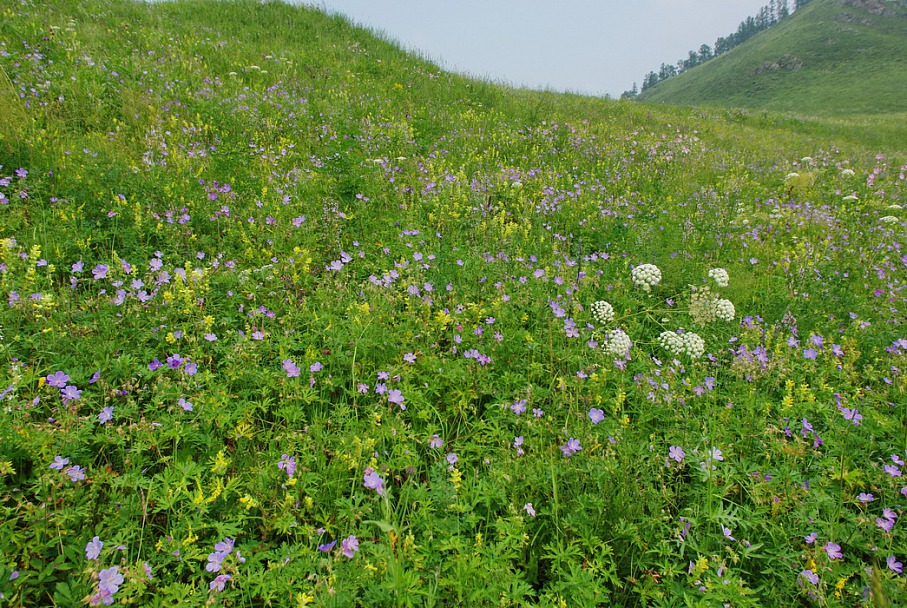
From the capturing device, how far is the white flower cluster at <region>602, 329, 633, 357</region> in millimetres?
3064

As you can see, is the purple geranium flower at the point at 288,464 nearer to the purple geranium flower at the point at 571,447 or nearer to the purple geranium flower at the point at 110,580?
the purple geranium flower at the point at 110,580

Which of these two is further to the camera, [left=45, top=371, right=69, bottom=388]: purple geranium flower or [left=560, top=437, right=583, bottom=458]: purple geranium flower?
[left=560, top=437, right=583, bottom=458]: purple geranium flower

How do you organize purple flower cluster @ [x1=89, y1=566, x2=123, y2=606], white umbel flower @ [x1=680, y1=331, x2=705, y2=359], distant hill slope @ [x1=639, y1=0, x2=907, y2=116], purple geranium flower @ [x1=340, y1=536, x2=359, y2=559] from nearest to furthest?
purple flower cluster @ [x1=89, y1=566, x2=123, y2=606], purple geranium flower @ [x1=340, y1=536, x2=359, y2=559], white umbel flower @ [x1=680, y1=331, x2=705, y2=359], distant hill slope @ [x1=639, y1=0, x2=907, y2=116]

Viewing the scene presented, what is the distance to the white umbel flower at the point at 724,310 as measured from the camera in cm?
369

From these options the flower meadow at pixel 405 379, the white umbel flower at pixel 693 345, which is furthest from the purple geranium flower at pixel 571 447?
the white umbel flower at pixel 693 345

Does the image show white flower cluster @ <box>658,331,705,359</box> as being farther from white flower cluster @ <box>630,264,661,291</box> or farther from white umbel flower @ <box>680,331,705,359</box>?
white flower cluster @ <box>630,264,661,291</box>

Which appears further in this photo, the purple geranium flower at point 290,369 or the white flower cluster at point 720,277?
the white flower cluster at point 720,277

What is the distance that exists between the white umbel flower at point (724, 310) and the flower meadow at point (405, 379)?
1.1 inches

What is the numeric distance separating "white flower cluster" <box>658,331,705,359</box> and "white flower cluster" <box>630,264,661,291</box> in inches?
26.0

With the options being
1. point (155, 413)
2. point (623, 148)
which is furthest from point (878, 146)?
point (155, 413)

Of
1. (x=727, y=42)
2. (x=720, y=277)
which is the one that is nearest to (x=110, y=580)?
(x=720, y=277)

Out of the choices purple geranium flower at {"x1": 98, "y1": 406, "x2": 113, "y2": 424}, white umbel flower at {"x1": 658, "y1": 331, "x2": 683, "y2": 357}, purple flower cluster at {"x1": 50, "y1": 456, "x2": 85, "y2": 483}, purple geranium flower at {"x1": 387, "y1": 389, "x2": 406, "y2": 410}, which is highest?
white umbel flower at {"x1": 658, "y1": 331, "x2": 683, "y2": 357}

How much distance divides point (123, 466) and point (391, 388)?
1390 mm

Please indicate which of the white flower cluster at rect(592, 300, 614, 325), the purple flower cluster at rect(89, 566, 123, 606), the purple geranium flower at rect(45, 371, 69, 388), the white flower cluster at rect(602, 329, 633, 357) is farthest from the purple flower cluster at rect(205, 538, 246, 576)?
the white flower cluster at rect(592, 300, 614, 325)
